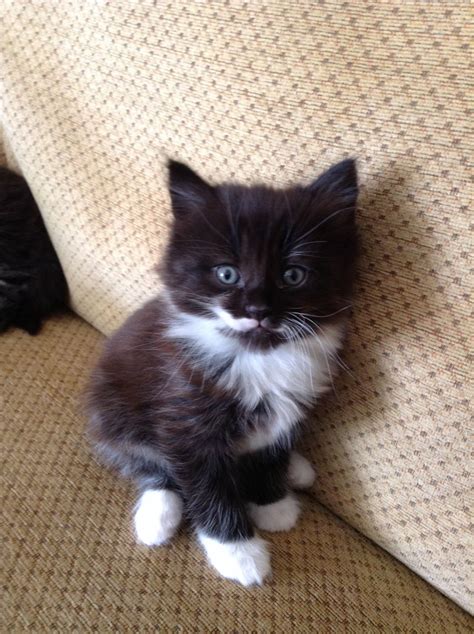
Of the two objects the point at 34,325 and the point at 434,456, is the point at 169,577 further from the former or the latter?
the point at 34,325

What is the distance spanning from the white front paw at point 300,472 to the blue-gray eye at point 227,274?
482 mm

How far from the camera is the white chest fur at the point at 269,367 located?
93 cm

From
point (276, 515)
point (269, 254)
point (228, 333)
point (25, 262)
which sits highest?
point (269, 254)

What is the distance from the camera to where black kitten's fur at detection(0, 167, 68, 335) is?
1.56 m

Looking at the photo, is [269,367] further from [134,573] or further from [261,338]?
[134,573]

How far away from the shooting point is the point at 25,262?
63.6 inches

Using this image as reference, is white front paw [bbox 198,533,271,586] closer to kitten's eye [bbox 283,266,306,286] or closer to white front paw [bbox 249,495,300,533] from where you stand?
white front paw [bbox 249,495,300,533]

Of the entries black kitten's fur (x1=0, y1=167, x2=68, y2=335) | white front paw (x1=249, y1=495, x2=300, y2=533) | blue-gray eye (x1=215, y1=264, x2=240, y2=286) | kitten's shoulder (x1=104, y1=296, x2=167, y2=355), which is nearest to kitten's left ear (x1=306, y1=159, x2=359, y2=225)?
blue-gray eye (x1=215, y1=264, x2=240, y2=286)

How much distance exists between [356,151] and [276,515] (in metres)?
0.73

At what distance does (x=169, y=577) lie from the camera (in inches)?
36.2

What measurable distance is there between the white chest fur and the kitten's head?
0.16 ft

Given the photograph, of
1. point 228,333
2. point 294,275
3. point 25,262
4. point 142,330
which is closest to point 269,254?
point 294,275

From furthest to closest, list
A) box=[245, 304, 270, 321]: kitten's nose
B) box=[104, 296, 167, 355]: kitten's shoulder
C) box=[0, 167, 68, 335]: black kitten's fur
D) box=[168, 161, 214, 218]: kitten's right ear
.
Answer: box=[0, 167, 68, 335]: black kitten's fur < box=[104, 296, 167, 355]: kitten's shoulder < box=[168, 161, 214, 218]: kitten's right ear < box=[245, 304, 270, 321]: kitten's nose

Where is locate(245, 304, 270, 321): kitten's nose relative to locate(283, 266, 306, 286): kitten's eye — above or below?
below
